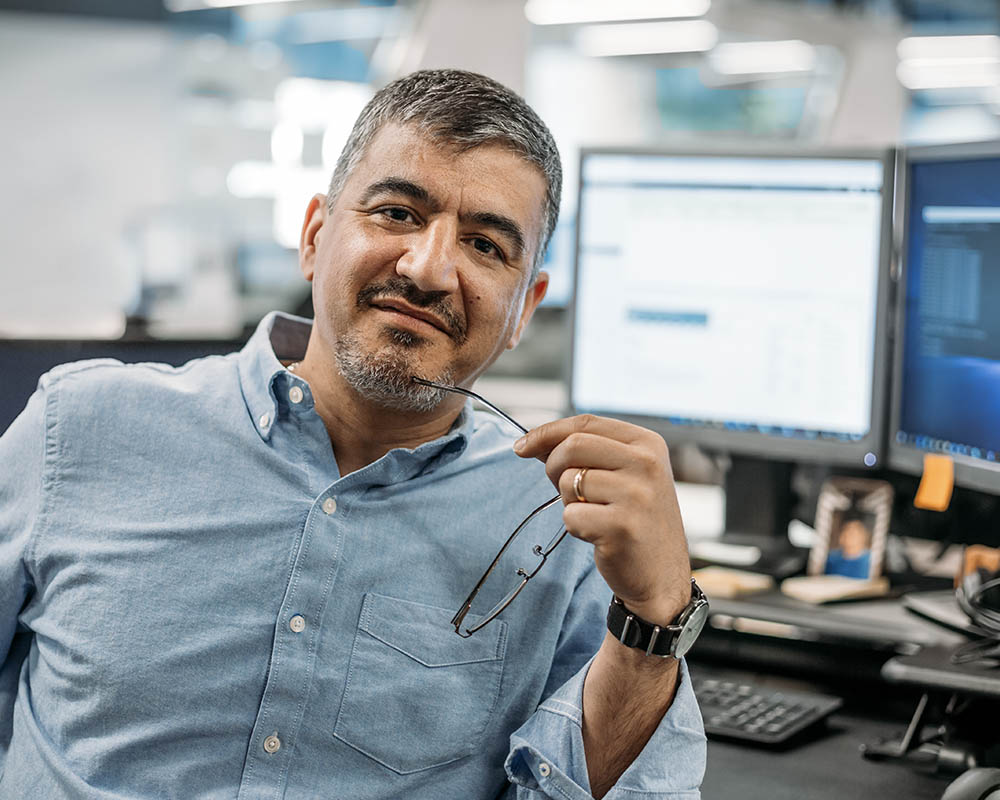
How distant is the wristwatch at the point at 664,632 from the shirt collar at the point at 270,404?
0.28 metres

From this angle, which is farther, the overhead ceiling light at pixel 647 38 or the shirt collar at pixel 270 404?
the overhead ceiling light at pixel 647 38

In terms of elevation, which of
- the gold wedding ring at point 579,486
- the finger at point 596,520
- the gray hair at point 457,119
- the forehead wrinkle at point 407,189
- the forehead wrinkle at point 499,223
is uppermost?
the gray hair at point 457,119

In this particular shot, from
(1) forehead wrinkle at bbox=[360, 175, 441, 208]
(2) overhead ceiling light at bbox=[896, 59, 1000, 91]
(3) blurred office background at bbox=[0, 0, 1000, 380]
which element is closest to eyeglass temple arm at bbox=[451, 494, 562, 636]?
(1) forehead wrinkle at bbox=[360, 175, 441, 208]

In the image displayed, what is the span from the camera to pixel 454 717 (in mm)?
1069

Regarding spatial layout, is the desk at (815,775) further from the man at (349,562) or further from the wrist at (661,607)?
the wrist at (661,607)

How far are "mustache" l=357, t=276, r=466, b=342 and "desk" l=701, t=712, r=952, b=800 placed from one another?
537 millimetres

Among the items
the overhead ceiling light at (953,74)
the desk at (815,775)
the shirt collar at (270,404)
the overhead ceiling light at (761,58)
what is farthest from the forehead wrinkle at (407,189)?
the overhead ceiling light at (953,74)

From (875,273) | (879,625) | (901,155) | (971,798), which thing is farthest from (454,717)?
(901,155)

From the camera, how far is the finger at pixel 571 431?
930 mm

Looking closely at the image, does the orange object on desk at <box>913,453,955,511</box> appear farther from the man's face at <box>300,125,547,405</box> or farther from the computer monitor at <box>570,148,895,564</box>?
the man's face at <box>300,125,547,405</box>

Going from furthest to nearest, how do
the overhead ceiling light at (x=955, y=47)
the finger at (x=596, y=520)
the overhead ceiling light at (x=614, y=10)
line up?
1. the overhead ceiling light at (x=955, y=47)
2. the overhead ceiling light at (x=614, y=10)
3. the finger at (x=596, y=520)

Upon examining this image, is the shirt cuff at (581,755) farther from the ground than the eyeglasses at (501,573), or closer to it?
closer to it

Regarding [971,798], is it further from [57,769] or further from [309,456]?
[57,769]

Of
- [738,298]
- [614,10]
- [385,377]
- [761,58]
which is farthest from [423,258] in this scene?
[761,58]
